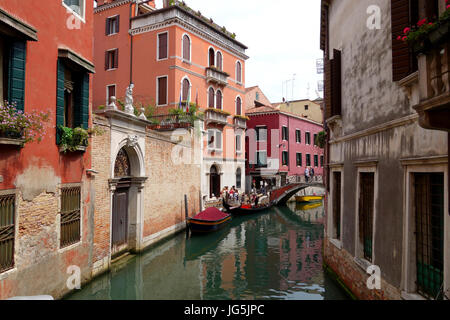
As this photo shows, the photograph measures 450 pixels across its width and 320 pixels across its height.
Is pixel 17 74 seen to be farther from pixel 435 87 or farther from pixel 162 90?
pixel 162 90

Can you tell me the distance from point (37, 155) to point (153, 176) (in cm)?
582

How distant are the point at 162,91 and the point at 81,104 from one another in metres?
11.4

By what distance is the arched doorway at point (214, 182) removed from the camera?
2019 centimetres

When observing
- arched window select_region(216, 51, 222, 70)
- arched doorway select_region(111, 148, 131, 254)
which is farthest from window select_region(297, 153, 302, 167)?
arched doorway select_region(111, 148, 131, 254)

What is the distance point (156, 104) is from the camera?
59.3 ft

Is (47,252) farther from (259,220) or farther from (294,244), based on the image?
(259,220)

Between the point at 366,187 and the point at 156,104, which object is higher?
the point at 156,104

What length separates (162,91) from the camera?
17984 mm

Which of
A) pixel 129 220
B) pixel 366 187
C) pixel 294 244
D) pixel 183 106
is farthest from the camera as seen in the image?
pixel 183 106

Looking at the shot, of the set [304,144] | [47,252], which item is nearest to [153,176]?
[47,252]

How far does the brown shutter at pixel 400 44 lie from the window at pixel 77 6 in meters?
6.05

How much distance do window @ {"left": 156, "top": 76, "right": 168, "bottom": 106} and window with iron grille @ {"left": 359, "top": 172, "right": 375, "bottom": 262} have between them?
13888mm

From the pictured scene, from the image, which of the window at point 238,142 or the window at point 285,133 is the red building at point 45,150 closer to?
the window at point 238,142

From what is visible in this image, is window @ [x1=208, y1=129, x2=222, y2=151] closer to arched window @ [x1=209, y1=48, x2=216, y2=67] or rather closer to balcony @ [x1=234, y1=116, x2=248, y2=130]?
balcony @ [x1=234, y1=116, x2=248, y2=130]
